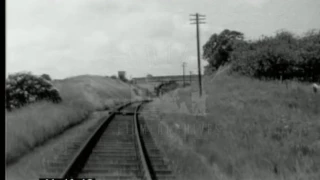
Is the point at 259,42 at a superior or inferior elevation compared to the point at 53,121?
superior

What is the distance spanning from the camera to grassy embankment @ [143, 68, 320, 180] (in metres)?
9.35

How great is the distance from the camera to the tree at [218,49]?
195 feet

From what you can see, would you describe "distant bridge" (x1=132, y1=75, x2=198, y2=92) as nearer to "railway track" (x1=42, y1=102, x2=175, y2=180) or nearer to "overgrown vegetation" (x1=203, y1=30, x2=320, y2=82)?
"overgrown vegetation" (x1=203, y1=30, x2=320, y2=82)

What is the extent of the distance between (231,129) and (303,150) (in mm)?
4335

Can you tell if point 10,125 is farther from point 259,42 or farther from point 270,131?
point 259,42

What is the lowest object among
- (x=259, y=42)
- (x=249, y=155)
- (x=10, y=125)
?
(x=249, y=155)

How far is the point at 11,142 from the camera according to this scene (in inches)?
450

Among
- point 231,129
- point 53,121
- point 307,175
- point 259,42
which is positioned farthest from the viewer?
point 259,42

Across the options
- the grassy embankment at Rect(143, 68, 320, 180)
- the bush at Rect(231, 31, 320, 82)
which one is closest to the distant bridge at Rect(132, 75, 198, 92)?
the bush at Rect(231, 31, 320, 82)

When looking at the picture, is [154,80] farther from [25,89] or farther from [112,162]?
[112,162]

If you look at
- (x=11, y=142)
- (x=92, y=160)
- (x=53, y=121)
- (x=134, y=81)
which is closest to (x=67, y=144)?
(x=11, y=142)

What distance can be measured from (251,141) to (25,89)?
1540 centimetres

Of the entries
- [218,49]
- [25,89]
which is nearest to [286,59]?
[25,89]

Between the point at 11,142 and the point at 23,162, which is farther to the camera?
the point at 11,142
